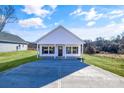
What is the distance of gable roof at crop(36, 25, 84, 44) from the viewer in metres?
30.3

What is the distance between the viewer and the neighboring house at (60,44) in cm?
3030

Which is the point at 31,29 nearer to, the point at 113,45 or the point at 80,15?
the point at 80,15

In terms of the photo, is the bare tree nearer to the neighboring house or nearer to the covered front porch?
the neighboring house

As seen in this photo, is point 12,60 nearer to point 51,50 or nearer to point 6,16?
point 51,50

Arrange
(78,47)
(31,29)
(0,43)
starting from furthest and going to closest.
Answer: (31,29), (0,43), (78,47)

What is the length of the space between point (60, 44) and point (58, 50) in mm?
1076

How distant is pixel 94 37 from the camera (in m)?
56.7

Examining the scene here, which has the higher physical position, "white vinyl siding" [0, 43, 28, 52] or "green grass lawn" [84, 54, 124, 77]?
"white vinyl siding" [0, 43, 28, 52]

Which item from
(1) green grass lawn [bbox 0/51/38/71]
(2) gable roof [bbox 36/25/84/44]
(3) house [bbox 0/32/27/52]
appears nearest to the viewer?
(1) green grass lawn [bbox 0/51/38/71]

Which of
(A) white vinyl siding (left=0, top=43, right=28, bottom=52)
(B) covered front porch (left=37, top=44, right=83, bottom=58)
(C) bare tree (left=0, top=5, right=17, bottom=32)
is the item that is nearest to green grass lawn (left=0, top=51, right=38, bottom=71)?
(B) covered front porch (left=37, top=44, right=83, bottom=58)

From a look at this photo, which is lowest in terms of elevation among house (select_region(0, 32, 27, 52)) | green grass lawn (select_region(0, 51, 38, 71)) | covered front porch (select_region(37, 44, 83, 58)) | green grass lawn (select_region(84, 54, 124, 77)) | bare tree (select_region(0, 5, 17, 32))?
green grass lawn (select_region(84, 54, 124, 77))

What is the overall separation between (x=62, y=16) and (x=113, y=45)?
1230 centimetres

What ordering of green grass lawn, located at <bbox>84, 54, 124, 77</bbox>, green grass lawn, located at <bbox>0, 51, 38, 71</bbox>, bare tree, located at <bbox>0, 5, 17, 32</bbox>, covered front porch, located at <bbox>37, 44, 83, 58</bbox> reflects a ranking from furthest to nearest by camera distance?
bare tree, located at <bbox>0, 5, 17, 32</bbox> < covered front porch, located at <bbox>37, 44, 83, 58</bbox> < green grass lawn, located at <bbox>0, 51, 38, 71</bbox> < green grass lawn, located at <bbox>84, 54, 124, 77</bbox>
